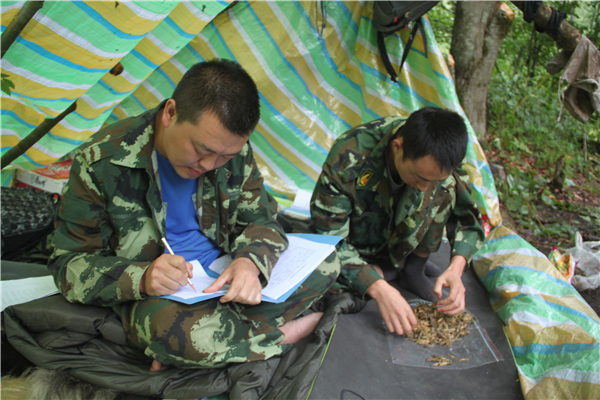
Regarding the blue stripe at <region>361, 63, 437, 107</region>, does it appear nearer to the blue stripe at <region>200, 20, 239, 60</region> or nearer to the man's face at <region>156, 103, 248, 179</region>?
the blue stripe at <region>200, 20, 239, 60</region>

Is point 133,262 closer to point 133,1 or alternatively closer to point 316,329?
point 316,329

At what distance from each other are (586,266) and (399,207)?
4.03ft

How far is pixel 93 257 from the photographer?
145 centimetres

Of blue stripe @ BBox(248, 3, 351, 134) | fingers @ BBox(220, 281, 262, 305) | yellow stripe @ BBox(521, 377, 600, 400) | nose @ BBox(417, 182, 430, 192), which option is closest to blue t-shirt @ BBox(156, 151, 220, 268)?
fingers @ BBox(220, 281, 262, 305)

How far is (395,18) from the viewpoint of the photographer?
2516 millimetres

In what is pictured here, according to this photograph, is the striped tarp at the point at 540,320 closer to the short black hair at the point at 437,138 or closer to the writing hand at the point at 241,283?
the short black hair at the point at 437,138

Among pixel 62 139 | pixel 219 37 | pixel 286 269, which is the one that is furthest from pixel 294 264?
pixel 219 37

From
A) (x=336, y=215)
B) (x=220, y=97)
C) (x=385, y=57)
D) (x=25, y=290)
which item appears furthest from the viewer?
(x=385, y=57)

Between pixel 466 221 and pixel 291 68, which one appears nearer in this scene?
pixel 466 221

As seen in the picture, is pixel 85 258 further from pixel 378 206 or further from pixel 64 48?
pixel 378 206

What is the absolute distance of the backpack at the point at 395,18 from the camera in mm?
2424

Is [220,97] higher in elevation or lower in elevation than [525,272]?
higher

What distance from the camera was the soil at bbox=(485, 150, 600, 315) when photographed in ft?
10.2

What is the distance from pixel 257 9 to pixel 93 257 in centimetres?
191
